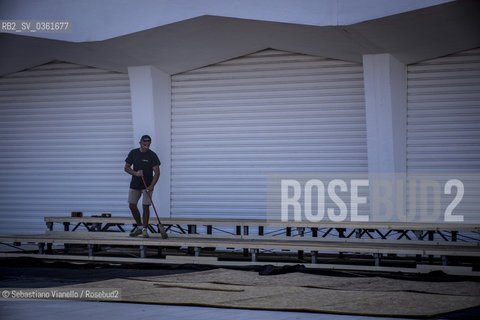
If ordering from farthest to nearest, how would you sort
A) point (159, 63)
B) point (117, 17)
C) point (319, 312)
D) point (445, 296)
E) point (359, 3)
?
point (159, 63)
point (117, 17)
point (359, 3)
point (445, 296)
point (319, 312)

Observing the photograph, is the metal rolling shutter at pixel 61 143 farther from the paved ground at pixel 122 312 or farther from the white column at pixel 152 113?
the paved ground at pixel 122 312

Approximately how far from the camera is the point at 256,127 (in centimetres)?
1343

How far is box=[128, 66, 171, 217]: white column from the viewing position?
13.4 meters

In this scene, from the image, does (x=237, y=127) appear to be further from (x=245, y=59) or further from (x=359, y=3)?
(x=359, y=3)

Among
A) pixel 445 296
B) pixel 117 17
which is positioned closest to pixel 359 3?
pixel 117 17

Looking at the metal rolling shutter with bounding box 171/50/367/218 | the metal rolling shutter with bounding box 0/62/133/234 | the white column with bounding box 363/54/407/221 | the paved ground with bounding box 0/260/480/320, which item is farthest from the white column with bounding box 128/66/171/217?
the paved ground with bounding box 0/260/480/320

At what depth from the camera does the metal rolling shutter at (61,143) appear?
47.1ft

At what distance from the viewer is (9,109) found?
15164mm

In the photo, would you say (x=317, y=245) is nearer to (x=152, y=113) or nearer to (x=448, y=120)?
(x=448, y=120)

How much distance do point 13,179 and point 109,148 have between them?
259 cm

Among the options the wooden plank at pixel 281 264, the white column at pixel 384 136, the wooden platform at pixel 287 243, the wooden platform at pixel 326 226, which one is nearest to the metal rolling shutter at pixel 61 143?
the wooden platform at pixel 326 226

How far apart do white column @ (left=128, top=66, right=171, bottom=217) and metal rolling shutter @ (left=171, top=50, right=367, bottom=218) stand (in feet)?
1.32

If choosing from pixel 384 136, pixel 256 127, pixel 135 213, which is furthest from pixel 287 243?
pixel 256 127

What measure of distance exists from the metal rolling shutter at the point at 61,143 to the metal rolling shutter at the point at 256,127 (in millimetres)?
1418
